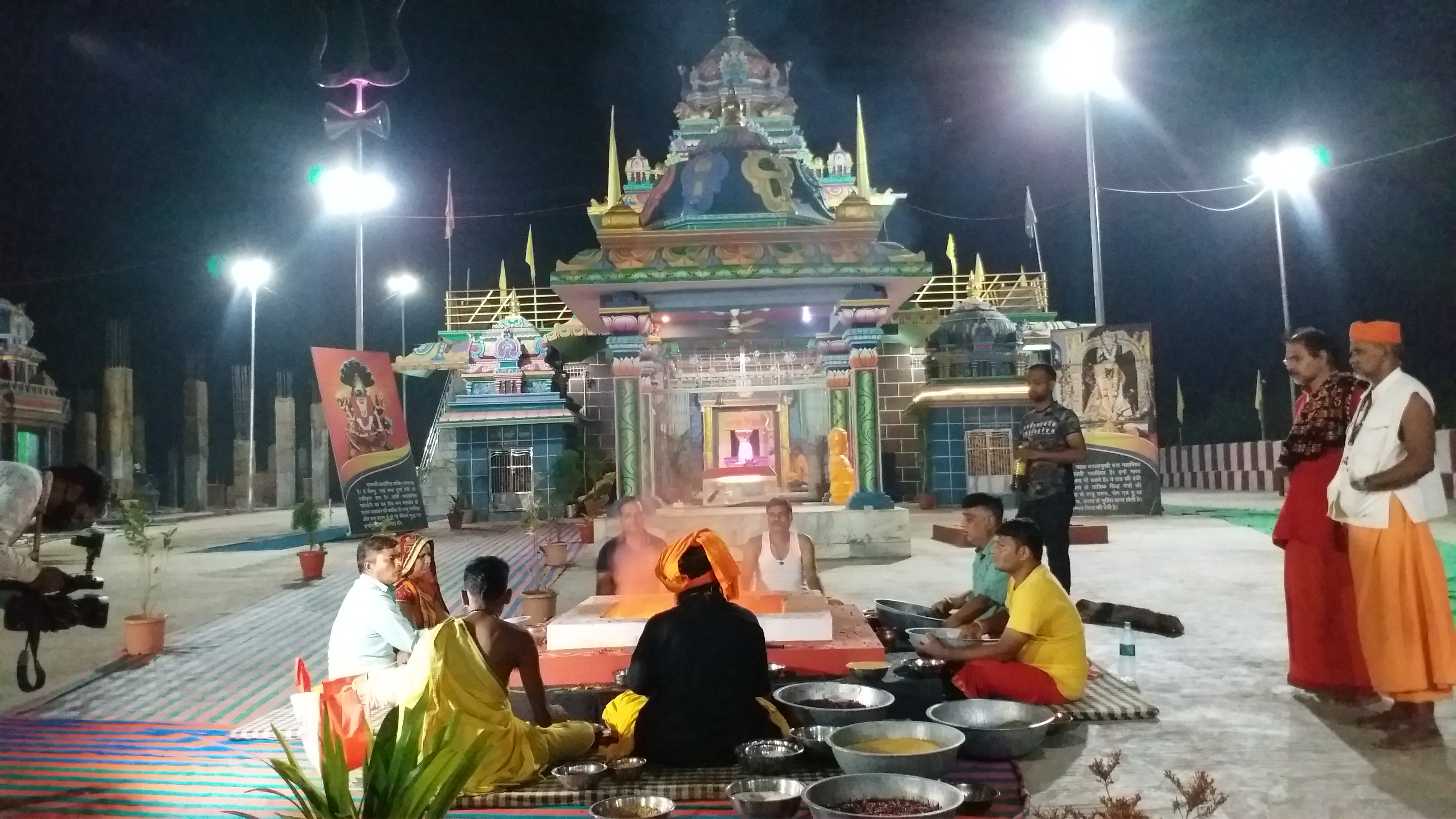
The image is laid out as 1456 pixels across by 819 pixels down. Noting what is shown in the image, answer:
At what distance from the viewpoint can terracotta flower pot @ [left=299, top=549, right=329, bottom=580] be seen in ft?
36.6

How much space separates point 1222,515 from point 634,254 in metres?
12.2

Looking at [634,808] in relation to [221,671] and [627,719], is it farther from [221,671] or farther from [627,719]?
[221,671]

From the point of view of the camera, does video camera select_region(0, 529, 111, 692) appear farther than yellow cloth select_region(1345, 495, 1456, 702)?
Yes

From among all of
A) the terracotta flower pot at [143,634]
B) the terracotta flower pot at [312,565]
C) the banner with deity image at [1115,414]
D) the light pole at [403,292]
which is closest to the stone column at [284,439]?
the light pole at [403,292]

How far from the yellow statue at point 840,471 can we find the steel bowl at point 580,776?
30.4 ft

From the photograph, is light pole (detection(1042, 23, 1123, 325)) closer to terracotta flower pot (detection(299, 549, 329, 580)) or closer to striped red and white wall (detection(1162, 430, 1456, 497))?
striped red and white wall (detection(1162, 430, 1456, 497))

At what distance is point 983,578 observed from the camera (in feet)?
19.9

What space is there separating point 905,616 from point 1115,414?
11391mm

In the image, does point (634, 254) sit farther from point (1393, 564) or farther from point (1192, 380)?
point (1192, 380)

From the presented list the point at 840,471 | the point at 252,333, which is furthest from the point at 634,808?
the point at 252,333

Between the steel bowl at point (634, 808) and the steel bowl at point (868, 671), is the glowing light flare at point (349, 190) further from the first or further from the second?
the steel bowl at point (634, 808)

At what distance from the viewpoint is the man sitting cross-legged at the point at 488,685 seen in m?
3.59

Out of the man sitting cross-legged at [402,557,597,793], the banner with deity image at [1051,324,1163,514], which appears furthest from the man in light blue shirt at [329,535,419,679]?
the banner with deity image at [1051,324,1163,514]

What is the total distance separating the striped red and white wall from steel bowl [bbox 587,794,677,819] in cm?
1956
